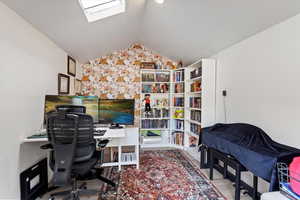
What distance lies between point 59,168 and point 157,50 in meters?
3.12

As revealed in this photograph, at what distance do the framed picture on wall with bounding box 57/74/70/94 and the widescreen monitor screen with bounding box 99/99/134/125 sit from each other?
0.74 meters

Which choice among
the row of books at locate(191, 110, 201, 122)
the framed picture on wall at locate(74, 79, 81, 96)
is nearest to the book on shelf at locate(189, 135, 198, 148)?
the row of books at locate(191, 110, 201, 122)

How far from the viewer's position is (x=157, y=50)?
367 centimetres

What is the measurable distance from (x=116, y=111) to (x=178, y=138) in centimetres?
181

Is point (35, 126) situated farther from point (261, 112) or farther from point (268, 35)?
point (268, 35)

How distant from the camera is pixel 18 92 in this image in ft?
4.99

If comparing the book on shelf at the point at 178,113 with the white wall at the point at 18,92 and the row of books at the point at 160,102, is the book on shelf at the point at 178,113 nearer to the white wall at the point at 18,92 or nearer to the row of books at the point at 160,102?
the row of books at the point at 160,102

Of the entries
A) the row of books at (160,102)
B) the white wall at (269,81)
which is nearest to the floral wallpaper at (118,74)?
the row of books at (160,102)

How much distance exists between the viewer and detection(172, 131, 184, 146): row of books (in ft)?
11.5

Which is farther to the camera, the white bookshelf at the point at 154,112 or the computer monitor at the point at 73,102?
the white bookshelf at the point at 154,112

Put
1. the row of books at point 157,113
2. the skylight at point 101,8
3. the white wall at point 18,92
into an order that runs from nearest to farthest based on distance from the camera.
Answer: the white wall at point 18,92 < the skylight at point 101,8 < the row of books at point 157,113

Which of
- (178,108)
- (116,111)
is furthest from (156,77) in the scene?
(116,111)

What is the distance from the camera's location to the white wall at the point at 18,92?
1.35 m

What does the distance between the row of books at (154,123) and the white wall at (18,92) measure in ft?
6.79
